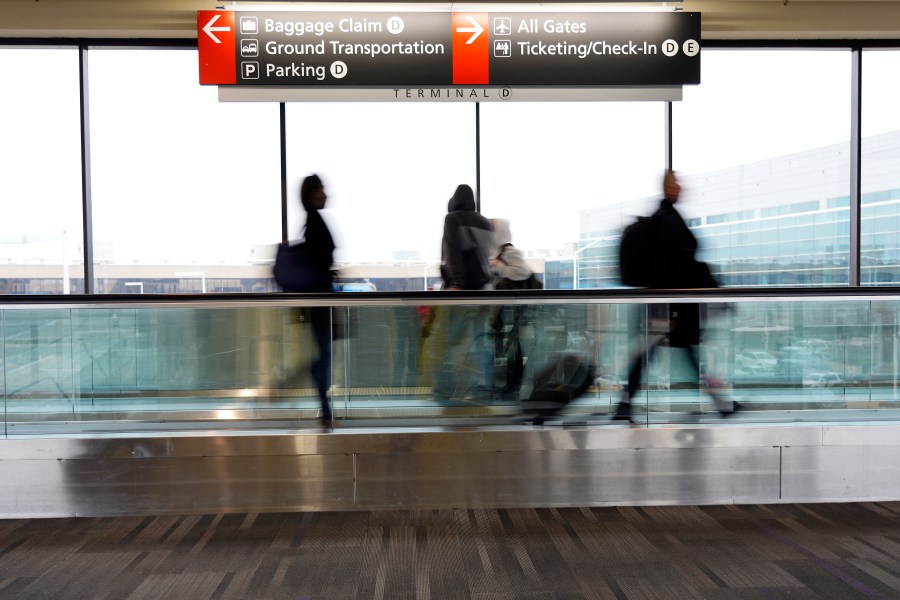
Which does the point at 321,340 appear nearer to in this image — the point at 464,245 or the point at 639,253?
the point at 464,245

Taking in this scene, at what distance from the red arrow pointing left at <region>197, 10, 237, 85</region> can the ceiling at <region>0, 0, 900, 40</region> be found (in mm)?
562

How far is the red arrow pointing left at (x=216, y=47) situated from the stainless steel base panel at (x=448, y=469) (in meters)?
2.45

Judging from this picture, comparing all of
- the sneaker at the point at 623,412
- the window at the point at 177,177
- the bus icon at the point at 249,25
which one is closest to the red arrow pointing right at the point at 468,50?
the bus icon at the point at 249,25

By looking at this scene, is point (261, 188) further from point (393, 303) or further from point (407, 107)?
point (393, 303)

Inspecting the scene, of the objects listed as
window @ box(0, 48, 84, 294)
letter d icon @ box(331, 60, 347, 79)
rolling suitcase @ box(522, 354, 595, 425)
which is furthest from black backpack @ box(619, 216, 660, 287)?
window @ box(0, 48, 84, 294)

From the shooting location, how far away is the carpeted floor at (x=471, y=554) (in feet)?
10.8

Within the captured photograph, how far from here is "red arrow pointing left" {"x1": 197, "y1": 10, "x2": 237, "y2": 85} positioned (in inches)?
196

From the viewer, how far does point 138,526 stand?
4184mm

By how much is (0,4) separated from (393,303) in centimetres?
384

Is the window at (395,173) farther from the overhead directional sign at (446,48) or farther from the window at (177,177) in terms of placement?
the overhead directional sign at (446,48)

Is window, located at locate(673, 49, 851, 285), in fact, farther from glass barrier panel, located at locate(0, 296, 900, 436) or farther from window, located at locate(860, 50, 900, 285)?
glass barrier panel, located at locate(0, 296, 900, 436)

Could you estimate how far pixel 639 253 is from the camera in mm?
5191

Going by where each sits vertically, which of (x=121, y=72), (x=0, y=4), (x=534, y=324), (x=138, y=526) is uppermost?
(x=0, y=4)

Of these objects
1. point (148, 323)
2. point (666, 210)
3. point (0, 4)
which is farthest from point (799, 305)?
point (0, 4)
